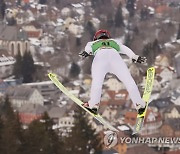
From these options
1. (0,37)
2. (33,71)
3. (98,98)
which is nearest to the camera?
(98,98)

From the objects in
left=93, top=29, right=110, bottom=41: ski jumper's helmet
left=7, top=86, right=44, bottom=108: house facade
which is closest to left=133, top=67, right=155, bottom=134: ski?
left=93, top=29, right=110, bottom=41: ski jumper's helmet

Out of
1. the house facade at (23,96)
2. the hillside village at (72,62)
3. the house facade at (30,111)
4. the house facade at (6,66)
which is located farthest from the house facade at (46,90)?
the house facade at (30,111)

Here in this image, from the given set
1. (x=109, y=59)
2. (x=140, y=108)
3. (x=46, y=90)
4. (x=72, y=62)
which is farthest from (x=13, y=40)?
(x=109, y=59)

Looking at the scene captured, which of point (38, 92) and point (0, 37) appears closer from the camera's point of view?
point (38, 92)

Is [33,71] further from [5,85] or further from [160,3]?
[160,3]

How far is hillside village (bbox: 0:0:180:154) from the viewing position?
38.6 m

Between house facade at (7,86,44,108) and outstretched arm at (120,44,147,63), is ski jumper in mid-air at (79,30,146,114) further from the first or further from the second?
house facade at (7,86,44,108)

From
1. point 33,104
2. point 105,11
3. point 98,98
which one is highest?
point 105,11

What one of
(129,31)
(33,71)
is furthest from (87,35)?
(33,71)

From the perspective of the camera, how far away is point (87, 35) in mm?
66500

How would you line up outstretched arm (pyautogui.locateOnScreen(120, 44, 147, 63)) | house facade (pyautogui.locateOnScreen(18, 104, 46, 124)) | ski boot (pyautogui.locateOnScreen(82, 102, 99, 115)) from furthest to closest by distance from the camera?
house facade (pyautogui.locateOnScreen(18, 104, 46, 124))
ski boot (pyautogui.locateOnScreen(82, 102, 99, 115))
outstretched arm (pyautogui.locateOnScreen(120, 44, 147, 63))

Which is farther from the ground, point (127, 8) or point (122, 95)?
point (127, 8)

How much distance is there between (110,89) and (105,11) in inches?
1160

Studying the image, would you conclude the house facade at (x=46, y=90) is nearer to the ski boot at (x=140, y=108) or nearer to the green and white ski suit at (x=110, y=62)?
the ski boot at (x=140, y=108)
